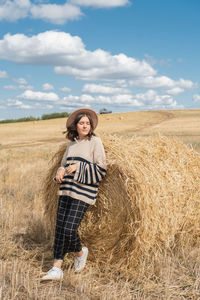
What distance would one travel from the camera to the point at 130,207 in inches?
163

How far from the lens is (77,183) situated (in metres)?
4.09

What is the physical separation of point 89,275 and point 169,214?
127cm

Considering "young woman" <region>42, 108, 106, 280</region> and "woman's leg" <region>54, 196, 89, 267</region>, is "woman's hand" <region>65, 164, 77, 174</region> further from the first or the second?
"woman's leg" <region>54, 196, 89, 267</region>

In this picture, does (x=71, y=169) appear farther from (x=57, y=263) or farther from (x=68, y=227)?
(x=57, y=263)

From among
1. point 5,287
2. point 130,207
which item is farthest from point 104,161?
point 5,287

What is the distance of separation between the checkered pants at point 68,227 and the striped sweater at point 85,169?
119 millimetres

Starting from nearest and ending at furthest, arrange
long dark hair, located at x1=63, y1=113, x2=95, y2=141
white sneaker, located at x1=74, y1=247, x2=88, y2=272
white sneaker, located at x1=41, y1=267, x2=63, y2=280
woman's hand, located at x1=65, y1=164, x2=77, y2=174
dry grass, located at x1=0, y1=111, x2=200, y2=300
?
dry grass, located at x1=0, y1=111, x2=200, y2=300
white sneaker, located at x1=41, y1=267, x2=63, y2=280
woman's hand, located at x1=65, y1=164, x2=77, y2=174
white sneaker, located at x1=74, y1=247, x2=88, y2=272
long dark hair, located at x1=63, y1=113, x2=95, y2=141

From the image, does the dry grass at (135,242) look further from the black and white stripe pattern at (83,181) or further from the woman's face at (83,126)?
the woman's face at (83,126)

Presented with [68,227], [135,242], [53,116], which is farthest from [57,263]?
[53,116]

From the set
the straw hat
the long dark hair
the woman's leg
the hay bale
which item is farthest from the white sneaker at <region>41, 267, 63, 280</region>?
the straw hat

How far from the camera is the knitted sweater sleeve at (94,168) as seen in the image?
4.03m

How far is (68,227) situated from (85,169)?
71 cm

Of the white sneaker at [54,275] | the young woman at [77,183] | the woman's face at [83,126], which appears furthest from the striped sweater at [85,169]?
the white sneaker at [54,275]

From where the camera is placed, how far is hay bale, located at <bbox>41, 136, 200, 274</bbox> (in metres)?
4.06
